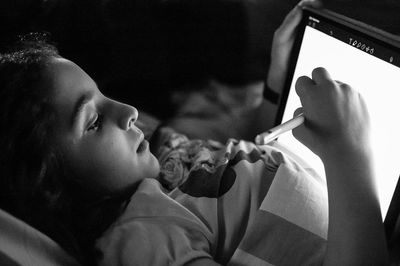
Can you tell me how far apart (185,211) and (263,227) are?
73 mm

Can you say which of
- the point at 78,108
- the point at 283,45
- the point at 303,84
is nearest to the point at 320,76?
the point at 303,84

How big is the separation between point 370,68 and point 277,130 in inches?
4.8

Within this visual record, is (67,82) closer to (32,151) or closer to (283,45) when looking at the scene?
(32,151)

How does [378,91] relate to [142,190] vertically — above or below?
above

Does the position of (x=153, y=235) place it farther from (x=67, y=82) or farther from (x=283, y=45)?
(x=283, y=45)

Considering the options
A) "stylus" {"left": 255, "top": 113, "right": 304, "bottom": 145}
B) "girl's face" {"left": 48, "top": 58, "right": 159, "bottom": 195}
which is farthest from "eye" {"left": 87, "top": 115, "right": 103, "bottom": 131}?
"stylus" {"left": 255, "top": 113, "right": 304, "bottom": 145}

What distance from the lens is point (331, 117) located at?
1.28ft

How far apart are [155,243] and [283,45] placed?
278 millimetres

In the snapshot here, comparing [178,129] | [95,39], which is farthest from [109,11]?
[178,129]

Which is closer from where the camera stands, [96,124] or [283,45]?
[96,124]

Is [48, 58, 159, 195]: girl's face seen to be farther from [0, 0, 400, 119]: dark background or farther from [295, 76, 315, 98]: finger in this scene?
[295, 76, 315, 98]: finger

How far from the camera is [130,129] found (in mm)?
428

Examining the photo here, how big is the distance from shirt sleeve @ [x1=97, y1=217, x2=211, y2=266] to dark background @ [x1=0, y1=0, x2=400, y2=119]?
0.43ft

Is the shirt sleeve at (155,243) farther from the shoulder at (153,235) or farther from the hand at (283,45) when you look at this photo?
the hand at (283,45)
